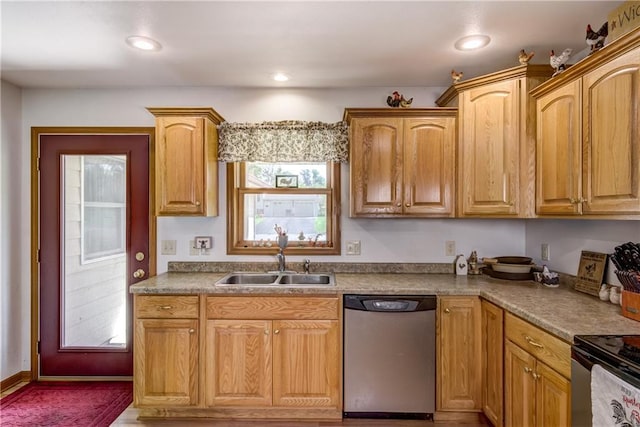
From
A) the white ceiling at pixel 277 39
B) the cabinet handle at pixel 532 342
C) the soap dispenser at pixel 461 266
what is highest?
the white ceiling at pixel 277 39

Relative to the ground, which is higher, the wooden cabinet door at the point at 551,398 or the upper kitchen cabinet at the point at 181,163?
the upper kitchen cabinet at the point at 181,163

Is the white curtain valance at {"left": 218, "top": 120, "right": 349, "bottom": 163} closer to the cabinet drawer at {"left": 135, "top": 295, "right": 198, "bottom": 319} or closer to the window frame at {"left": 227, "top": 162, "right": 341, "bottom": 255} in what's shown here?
the window frame at {"left": 227, "top": 162, "right": 341, "bottom": 255}

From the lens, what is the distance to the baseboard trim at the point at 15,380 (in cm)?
274

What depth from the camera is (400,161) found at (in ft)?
8.39

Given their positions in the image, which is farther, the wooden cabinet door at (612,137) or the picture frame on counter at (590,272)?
the picture frame on counter at (590,272)

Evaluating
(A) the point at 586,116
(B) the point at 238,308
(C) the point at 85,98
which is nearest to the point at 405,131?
(A) the point at 586,116

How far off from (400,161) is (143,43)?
1896mm

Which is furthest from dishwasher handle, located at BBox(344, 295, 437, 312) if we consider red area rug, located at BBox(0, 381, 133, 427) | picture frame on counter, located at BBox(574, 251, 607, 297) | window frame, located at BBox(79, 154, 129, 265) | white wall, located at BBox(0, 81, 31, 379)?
white wall, located at BBox(0, 81, 31, 379)

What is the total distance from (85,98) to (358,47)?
239cm

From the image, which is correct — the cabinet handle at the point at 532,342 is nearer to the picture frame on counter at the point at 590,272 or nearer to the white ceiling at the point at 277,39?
the picture frame on counter at the point at 590,272

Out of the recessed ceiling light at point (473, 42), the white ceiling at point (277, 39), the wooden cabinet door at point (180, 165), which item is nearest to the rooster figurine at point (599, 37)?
the white ceiling at point (277, 39)

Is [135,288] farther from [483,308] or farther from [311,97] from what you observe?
[483,308]

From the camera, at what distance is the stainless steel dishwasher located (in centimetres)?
225

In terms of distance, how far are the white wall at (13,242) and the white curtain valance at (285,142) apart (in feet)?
5.67
